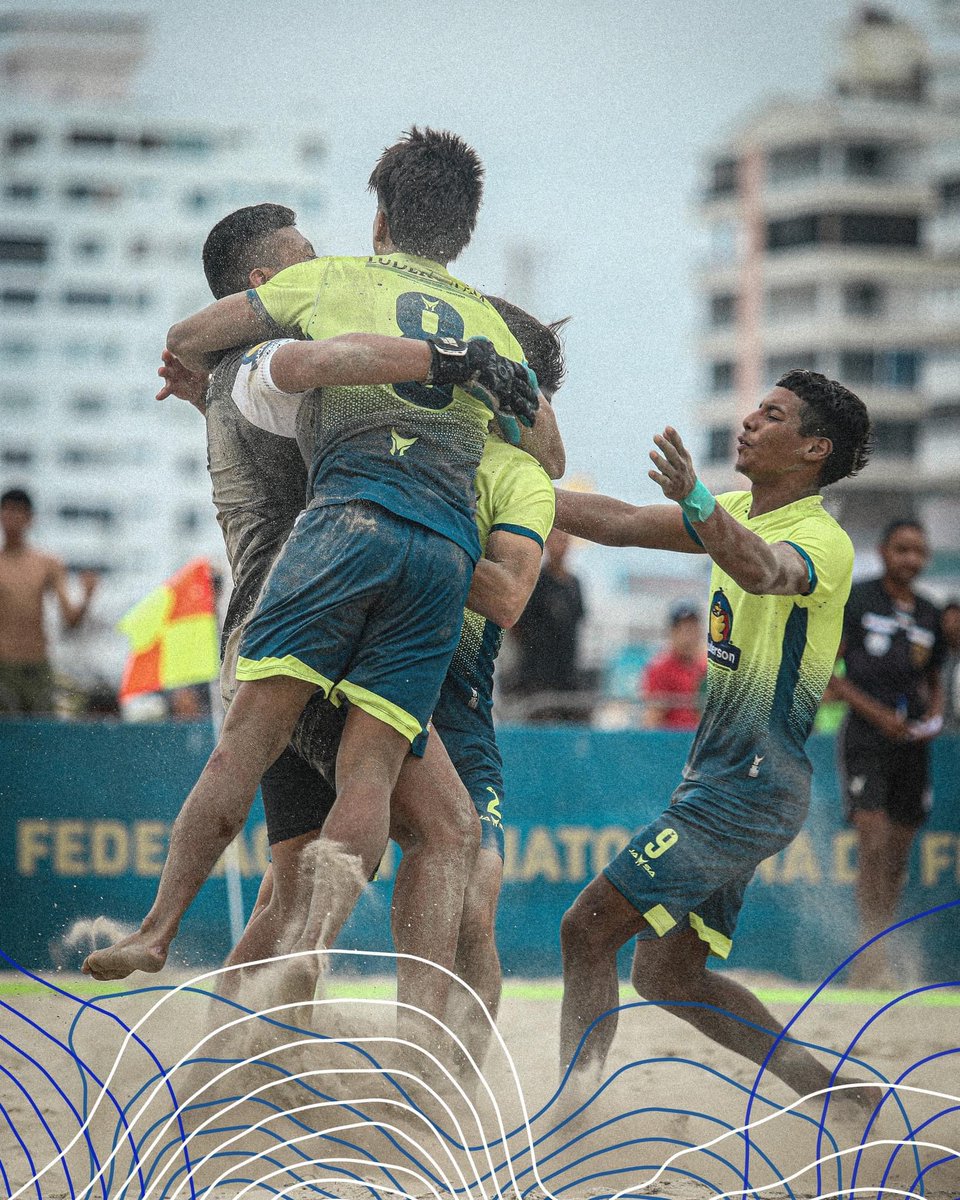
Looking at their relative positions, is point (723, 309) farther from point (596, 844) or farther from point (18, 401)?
point (596, 844)

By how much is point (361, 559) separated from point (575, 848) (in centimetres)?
360

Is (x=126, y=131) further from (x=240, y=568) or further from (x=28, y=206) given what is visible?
(x=240, y=568)

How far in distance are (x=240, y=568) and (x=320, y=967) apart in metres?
0.93

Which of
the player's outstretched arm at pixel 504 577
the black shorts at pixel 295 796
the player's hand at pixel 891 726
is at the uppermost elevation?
the player's outstretched arm at pixel 504 577

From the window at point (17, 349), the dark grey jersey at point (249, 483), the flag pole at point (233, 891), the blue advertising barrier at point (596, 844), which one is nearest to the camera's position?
the dark grey jersey at point (249, 483)

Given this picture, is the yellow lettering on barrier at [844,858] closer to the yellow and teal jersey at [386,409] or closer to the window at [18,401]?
the yellow and teal jersey at [386,409]

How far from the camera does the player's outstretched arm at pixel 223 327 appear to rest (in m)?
3.05

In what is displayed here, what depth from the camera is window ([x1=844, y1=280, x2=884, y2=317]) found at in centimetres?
4488

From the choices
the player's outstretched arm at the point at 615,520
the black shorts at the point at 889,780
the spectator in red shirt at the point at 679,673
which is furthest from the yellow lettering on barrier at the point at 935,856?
the player's outstretched arm at the point at 615,520

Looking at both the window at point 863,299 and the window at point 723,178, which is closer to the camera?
the window at point 863,299

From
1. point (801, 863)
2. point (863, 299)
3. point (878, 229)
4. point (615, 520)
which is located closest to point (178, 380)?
point (615, 520)

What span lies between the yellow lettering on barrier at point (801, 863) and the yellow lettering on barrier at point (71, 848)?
300cm

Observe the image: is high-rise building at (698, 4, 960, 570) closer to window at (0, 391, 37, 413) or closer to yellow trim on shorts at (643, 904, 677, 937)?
window at (0, 391, 37, 413)

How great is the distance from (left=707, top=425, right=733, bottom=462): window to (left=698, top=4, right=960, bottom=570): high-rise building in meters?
0.07
